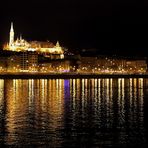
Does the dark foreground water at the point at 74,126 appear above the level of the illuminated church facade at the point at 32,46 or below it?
below

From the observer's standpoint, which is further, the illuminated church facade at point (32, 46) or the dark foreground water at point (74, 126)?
the illuminated church facade at point (32, 46)

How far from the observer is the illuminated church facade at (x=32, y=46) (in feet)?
446

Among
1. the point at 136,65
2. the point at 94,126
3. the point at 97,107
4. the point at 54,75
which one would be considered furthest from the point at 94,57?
the point at 94,126

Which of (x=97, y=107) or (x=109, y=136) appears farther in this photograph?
(x=97, y=107)

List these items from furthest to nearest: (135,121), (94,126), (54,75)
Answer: (54,75), (135,121), (94,126)

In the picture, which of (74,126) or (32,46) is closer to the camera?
(74,126)

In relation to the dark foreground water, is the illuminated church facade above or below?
above

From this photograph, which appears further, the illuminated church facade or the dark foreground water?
the illuminated church facade

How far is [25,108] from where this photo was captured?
26312mm

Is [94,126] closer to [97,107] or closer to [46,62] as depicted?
[97,107]

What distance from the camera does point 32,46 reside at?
468 feet

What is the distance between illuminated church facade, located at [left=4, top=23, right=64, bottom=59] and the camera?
135875 mm

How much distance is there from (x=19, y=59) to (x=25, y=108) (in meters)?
84.5

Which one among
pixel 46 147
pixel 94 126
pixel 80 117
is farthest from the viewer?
pixel 80 117
